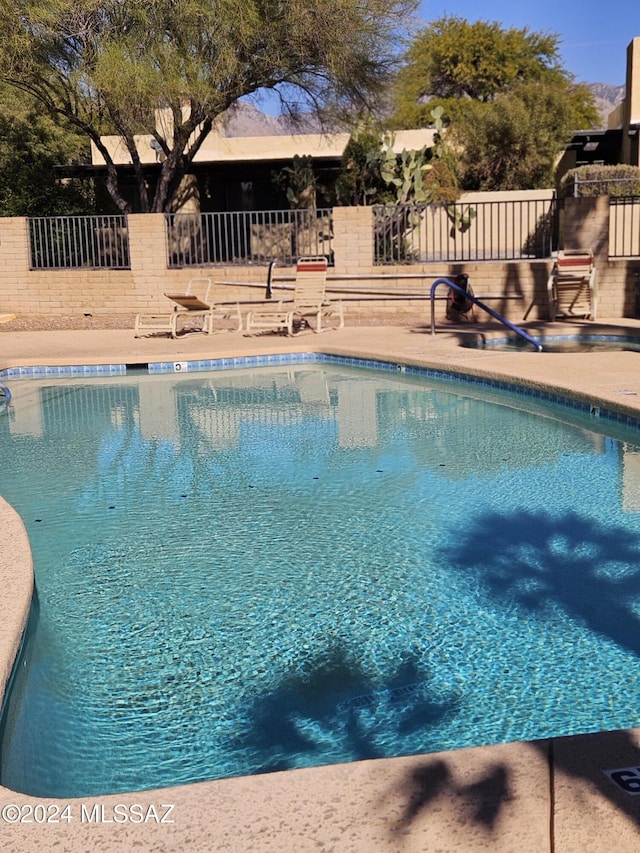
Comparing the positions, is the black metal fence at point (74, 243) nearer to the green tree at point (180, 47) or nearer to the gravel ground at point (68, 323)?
the gravel ground at point (68, 323)

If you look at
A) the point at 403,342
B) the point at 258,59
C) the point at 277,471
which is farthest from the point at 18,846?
the point at 258,59

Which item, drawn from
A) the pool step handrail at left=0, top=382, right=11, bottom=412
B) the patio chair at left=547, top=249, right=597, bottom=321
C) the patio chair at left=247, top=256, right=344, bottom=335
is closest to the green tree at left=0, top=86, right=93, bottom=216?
the patio chair at left=247, top=256, right=344, bottom=335

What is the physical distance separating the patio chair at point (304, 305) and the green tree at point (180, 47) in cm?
376

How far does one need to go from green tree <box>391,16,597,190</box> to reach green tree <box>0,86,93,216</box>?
8877mm

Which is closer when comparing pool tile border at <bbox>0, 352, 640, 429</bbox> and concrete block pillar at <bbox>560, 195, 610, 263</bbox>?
pool tile border at <bbox>0, 352, 640, 429</bbox>

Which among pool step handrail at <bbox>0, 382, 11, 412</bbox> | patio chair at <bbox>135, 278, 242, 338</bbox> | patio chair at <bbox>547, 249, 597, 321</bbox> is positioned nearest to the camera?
pool step handrail at <bbox>0, 382, 11, 412</bbox>

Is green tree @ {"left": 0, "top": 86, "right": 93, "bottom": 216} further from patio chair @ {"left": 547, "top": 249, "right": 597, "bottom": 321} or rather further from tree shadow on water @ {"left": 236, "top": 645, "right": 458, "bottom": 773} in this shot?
tree shadow on water @ {"left": 236, "top": 645, "right": 458, "bottom": 773}

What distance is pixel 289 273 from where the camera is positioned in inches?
649

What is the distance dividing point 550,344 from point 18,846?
11932 millimetres

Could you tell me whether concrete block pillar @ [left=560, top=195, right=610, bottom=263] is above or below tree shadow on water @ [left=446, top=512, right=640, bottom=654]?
above

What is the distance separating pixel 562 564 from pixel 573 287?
1053 cm

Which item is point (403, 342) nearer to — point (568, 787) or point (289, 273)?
point (289, 273)

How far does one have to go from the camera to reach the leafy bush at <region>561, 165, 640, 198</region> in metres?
22.0

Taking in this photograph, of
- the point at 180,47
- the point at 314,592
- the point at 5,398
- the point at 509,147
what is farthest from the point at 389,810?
the point at 509,147
